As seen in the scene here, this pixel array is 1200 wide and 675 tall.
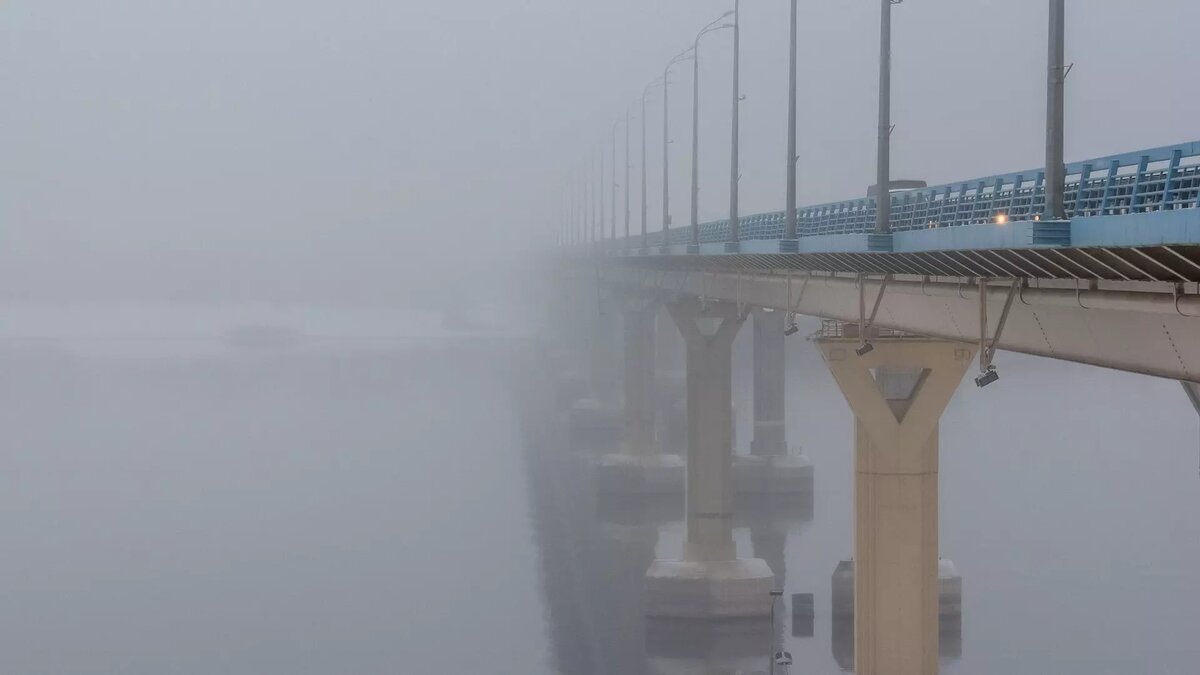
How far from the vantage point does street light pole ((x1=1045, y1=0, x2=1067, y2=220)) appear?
645 inches

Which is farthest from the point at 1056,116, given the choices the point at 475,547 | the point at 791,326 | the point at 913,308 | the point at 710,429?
the point at 475,547

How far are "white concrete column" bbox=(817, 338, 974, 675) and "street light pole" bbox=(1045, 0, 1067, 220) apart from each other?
31.6 feet

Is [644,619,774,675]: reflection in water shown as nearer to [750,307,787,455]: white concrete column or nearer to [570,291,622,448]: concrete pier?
[750,307,787,455]: white concrete column

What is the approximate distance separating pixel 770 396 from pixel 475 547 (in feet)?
68.0

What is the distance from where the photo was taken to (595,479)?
→ 72375 mm

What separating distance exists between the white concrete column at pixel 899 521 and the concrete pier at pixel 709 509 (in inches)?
748

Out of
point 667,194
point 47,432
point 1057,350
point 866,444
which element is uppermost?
point 667,194

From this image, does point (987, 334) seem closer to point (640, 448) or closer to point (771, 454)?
point (640, 448)

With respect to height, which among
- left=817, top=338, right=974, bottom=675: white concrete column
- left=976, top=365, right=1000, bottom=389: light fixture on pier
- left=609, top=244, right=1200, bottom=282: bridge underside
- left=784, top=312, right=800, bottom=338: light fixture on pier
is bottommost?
left=817, top=338, right=974, bottom=675: white concrete column

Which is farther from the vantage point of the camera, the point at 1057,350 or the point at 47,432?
the point at 47,432

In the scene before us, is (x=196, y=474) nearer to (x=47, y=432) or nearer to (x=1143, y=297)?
(x=47, y=432)

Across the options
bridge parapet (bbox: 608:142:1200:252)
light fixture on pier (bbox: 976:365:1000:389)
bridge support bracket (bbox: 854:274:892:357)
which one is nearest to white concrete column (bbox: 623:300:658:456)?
bridge parapet (bbox: 608:142:1200:252)

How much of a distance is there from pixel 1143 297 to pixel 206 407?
127227 mm

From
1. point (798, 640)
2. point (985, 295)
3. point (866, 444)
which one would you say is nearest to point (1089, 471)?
point (798, 640)
